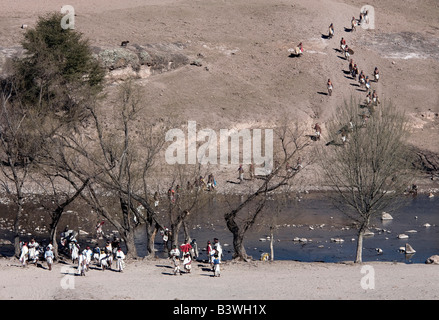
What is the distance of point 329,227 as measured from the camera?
163ft

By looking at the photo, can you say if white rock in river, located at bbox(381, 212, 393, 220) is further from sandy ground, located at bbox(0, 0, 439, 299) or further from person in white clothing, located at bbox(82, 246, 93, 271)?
person in white clothing, located at bbox(82, 246, 93, 271)

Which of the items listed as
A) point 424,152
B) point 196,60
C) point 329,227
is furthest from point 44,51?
point 424,152

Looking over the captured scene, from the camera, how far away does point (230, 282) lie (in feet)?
111

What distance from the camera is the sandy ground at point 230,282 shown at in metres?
31.4

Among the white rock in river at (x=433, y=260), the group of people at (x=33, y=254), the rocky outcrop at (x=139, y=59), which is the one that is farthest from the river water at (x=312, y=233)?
the rocky outcrop at (x=139, y=59)

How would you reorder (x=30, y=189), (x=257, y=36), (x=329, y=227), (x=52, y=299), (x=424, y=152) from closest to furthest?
(x=52, y=299) → (x=329, y=227) → (x=30, y=189) → (x=424, y=152) → (x=257, y=36)

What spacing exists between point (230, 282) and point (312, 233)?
15.4 m

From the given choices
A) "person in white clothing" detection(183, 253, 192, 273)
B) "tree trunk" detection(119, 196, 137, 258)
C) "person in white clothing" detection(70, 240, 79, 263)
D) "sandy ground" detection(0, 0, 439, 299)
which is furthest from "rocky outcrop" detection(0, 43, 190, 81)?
"person in white clothing" detection(183, 253, 192, 273)

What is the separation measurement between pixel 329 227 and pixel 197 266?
15298mm

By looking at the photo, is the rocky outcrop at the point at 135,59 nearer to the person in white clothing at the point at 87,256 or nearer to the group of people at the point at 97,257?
the group of people at the point at 97,257

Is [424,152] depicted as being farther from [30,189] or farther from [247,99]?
[30,189]

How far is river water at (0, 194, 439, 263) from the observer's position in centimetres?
4334

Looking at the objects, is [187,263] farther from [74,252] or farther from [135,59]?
[135,59]

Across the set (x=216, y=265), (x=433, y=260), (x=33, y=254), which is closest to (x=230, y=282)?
(x=216, y=265)
